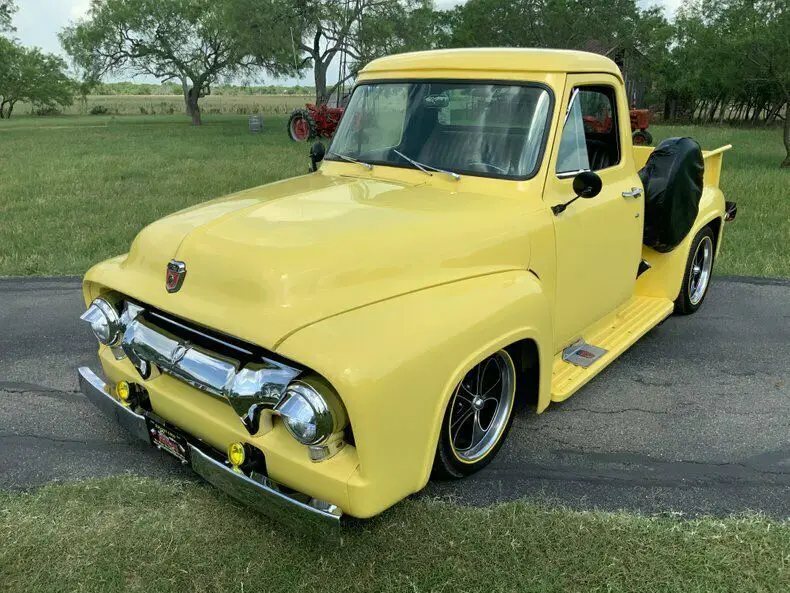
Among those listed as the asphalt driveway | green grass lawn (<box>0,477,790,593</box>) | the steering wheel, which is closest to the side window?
the steering wheel

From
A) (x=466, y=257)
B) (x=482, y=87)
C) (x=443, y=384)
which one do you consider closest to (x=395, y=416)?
(x=443, y=384)

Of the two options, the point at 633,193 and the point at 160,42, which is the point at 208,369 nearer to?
the point at 633,193

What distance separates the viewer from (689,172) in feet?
14.6

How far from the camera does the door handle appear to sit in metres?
3.94

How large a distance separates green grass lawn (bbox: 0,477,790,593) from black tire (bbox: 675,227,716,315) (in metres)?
2.65

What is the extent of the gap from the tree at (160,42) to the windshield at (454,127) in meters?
32.7

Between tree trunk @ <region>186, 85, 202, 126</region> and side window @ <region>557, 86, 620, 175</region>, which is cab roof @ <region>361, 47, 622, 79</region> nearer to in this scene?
side window @ <region>557, 86, 620, 175</region>

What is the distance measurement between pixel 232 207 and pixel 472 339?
53.7 inches

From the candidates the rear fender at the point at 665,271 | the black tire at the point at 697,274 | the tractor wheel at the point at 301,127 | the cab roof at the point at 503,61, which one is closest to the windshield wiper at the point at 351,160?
the cab roof at the point at 503,61

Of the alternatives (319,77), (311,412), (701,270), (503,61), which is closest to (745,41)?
(701,270)

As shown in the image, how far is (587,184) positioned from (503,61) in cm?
86

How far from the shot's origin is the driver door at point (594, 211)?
3.42m

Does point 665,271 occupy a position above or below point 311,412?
below

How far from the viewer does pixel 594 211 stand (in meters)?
3.62
